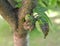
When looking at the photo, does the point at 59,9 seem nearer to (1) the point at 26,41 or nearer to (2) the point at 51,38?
(2) the point at 51,38

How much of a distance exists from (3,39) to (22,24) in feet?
10.1

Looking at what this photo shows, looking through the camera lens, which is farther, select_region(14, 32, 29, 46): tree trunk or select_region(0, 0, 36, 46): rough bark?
select_region(14, 32, 29, 46): tree trunk

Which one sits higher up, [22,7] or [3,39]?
[22,7]

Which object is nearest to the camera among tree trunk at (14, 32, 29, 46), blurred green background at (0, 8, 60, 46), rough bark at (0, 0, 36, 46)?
rough bark at (0, 0, 36, 46)

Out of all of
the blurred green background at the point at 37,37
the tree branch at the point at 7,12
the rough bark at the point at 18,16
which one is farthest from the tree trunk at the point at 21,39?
the blurred green background at the point at 37,37

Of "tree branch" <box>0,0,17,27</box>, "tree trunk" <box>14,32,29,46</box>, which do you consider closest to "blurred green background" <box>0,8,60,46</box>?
"tree trunk" <box>14,32,29,46</box>

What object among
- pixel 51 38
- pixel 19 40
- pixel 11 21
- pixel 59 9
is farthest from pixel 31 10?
pixel 59 9

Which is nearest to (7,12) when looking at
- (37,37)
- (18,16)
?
(18,16)

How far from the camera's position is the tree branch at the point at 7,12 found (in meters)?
1.17

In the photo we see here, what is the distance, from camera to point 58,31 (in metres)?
4.39

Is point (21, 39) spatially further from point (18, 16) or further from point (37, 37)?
point (37, 37)

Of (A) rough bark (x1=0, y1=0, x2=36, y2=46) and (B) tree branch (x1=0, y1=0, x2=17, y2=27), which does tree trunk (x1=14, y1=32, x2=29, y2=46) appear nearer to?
(A) rough bark (x1=0, y1=0, x2=36, y2=46)

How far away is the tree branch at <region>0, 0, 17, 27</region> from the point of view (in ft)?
3.83

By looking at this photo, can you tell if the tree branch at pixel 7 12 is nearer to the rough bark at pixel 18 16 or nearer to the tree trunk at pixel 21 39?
the rough bark at pixel 18 16
